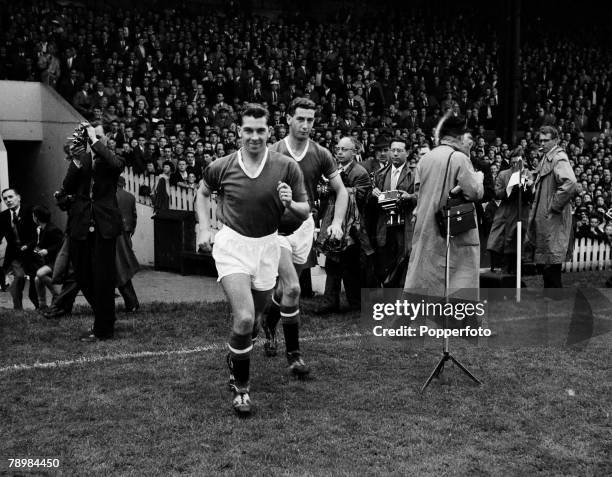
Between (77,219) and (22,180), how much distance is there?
1038 cm

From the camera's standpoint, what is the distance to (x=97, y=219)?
24.0ft

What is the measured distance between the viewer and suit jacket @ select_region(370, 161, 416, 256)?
860 centimetres

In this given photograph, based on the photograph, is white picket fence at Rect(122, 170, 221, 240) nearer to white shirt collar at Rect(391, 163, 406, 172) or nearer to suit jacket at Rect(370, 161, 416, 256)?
suit jacket at Rect(370, 161, 416, 256)

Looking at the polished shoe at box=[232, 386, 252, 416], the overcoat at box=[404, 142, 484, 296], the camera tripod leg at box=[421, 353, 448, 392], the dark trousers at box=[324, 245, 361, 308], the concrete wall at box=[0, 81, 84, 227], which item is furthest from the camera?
the concrete wall at box=[0, 81, 84, 227]

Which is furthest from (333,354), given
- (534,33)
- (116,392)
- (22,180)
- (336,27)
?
(534,33)

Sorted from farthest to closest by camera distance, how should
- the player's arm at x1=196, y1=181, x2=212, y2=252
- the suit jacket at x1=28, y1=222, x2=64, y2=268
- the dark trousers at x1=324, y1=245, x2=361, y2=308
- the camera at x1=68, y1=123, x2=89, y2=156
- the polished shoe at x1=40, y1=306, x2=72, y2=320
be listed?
the suit jacket at x1=28, y1=222, x2=64, y2=268 < the dark trousers at x1=324, y1=245, x2=361, y2=308 < the polished shoe at x1=40, y1=306, x2=72, y2=320 < the camera at x1=68, y1=123, x2=89, y2=156 < the player's arm at x1=196, y1=181, x2=212, y2=252

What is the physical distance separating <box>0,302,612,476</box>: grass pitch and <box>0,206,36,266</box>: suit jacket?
6.00ft

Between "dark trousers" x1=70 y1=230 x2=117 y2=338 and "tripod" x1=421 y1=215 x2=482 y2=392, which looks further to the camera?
"dark trousers" x1=70 y1=230 x2=117 y2=338

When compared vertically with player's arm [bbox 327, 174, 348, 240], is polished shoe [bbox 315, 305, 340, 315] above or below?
below

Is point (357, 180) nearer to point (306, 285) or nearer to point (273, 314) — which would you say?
point (306, 285)

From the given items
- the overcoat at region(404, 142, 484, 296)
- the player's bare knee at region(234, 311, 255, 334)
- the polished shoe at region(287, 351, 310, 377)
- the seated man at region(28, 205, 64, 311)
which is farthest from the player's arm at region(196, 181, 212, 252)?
the seated man at region(28, 205, 64, 311)

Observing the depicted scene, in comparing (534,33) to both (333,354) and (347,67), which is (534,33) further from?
(333,354)

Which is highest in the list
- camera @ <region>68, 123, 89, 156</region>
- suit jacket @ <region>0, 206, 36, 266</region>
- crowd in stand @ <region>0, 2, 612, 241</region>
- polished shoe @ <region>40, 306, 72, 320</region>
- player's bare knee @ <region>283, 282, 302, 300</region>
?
crowd in stand @ <region>0, 2, 612, 241</region>

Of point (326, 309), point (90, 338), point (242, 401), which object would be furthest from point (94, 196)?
point (242, 401)
